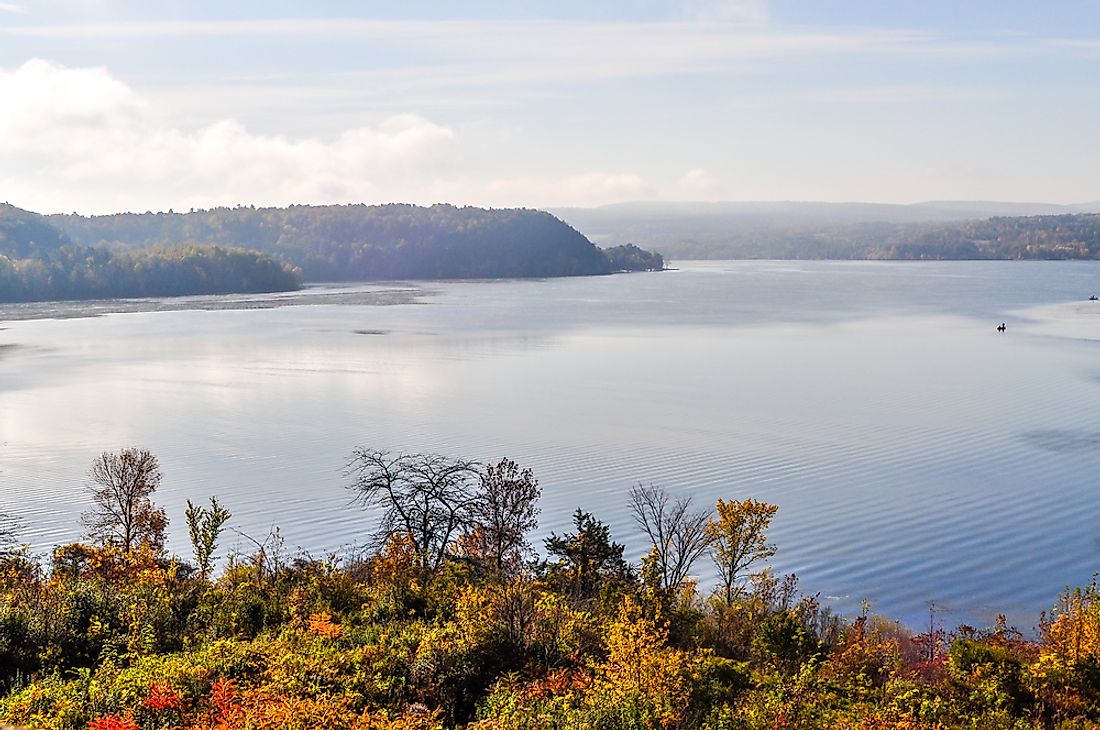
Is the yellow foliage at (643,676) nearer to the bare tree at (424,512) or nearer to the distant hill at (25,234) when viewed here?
the bare tree at (424,512)

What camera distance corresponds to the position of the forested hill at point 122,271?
88938 mm

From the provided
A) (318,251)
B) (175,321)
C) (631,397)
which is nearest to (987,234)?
(318,251)

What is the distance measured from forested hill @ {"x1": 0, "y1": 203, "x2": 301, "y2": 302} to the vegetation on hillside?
275 ft

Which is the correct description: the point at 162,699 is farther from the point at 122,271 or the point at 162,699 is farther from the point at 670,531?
the point at 122,271

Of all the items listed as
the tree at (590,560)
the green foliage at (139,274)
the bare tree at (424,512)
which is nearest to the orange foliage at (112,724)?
the bare tree at (424,512)

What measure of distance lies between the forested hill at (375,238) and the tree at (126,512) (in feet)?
382

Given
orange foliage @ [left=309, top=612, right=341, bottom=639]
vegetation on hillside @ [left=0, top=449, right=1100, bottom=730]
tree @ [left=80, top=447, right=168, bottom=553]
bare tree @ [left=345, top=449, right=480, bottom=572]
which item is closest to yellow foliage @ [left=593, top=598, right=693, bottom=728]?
vegetation on hillside @ [left=0, top=449, right=1100, bottom=730]

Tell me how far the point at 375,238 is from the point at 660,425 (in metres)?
122

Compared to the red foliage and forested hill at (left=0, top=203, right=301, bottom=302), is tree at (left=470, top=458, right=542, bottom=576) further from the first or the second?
forested hill at (left=0, top=203, right=301, bottom=302)

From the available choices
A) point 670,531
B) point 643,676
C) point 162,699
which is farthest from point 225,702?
point 670,531

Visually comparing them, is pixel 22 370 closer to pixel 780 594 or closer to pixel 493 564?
pixel 493 564

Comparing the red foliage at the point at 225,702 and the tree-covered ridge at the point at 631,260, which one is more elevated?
the tree-covered ridge at the point at 631,260

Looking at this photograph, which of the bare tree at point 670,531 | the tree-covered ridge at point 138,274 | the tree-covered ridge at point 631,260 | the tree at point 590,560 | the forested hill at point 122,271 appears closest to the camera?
the tree at point 590,560

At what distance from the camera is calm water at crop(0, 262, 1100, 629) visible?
17297 mm
